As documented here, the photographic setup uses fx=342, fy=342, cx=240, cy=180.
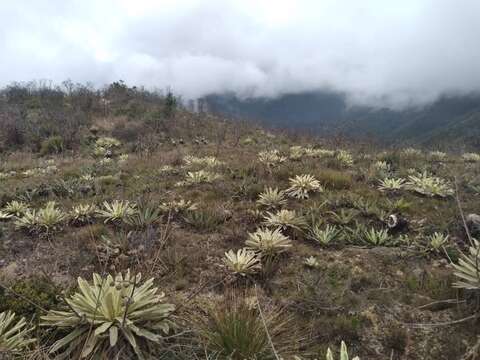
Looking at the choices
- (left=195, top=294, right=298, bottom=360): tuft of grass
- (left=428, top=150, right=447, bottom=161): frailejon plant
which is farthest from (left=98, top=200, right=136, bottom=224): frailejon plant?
(left=428, top=150, right=447, bottom=161): frailejon plant

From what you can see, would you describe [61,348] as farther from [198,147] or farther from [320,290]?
[198,147]

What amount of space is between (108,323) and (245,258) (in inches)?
76.0

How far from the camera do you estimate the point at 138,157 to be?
1191cm

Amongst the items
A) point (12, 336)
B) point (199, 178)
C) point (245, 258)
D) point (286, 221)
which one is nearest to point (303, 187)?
point (286, 221)

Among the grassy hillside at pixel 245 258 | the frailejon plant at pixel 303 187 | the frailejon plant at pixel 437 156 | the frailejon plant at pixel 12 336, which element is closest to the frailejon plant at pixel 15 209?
the grassy hillside at pixel 245 258

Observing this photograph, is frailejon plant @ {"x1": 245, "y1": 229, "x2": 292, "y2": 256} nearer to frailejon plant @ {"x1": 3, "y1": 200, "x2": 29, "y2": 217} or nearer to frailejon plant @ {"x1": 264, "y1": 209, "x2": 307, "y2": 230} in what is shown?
frailejon plant @ {"x1": 264, "y1": 209, "x2": 307, "y2": 230}

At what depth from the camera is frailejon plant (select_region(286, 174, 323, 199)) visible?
672cm

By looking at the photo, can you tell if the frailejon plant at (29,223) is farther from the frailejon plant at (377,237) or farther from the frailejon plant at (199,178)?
the frailejon plant at (377,237)

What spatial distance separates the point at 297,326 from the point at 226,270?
1286 mm

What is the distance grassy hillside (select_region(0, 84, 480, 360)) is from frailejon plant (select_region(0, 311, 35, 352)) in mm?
22

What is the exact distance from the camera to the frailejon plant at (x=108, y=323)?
2.54m

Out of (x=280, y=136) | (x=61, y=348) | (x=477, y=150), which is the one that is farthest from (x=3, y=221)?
(x=477, y=150)

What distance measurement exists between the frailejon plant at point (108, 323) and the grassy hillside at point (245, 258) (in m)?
0.01

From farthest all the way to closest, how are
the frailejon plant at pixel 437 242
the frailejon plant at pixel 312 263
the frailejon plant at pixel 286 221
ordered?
the frailejon plant at pixel 286 221
the frailejon plant at pixel 437 242
the frailejon plant at pixel 312 263
